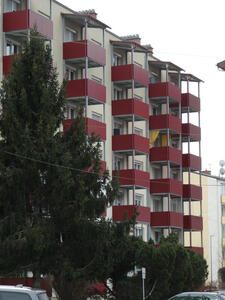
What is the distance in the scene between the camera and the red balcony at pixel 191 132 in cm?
6662

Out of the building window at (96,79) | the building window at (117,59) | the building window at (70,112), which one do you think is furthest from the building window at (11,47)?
the building window at (117,59)

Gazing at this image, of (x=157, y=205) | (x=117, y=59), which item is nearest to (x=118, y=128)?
(x=117, y=59)

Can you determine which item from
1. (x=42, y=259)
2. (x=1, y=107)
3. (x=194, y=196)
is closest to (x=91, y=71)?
(x=194, y=196)

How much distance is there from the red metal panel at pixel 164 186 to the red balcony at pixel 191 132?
4.98 metres

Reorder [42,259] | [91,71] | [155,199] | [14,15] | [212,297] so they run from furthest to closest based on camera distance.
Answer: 1. [155,199]
2. [91,71]
3. [14,15]
4. [42,259]
5. [212,297]

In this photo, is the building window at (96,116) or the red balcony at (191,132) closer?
the building window at (96,116)

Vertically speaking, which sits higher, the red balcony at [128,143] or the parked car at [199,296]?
the red balcony at [128,143]

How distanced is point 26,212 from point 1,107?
506 cm

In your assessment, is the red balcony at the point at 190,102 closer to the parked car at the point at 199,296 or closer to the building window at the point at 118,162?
the building window at the point at 118,162

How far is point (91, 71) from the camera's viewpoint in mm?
56094

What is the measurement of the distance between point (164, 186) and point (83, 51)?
15313 mm

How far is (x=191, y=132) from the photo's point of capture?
66.8m

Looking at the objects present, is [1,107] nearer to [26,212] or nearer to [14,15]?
[26,212]

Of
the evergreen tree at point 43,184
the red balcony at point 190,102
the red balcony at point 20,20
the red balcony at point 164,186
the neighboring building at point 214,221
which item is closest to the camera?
the evergreen tree at point 43,184
